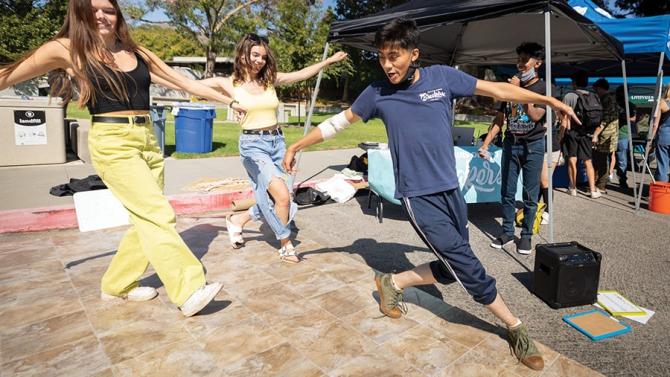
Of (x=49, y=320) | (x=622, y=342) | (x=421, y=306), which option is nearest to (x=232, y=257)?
(x=49, y=320)

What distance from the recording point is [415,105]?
8.70 feet

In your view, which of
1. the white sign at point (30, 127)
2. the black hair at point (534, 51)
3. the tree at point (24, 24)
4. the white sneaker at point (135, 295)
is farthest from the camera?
the tree at point (24, 24)

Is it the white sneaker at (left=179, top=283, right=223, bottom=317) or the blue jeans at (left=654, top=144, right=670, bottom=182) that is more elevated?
the blue jeans at (left=654, top=144, right=670, bottom=182)

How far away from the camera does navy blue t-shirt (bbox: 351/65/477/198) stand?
8.68 ft

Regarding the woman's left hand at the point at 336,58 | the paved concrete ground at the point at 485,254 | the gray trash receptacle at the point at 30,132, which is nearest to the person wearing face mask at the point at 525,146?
the paved concrete ground at the point at 485,254

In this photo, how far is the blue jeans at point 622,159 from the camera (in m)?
9.14

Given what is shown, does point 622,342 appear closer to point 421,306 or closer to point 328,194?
point 421,306

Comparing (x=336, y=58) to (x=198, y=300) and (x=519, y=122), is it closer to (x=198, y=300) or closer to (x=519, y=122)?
(x=519, y=122)

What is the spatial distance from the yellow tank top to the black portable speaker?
2.74 metres

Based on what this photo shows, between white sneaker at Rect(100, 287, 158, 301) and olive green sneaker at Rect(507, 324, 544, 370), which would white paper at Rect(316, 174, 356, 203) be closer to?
white sneaker at Rect(100, 287, 158, 301)

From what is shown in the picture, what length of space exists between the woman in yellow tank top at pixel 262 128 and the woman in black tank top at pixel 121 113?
113 centimetres

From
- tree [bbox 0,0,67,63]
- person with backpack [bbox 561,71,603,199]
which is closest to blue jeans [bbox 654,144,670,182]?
person with backpack [bbox 561,71,603,199]

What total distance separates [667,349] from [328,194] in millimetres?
4813

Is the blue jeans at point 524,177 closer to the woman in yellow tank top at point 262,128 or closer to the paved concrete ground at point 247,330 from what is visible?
the paved concrete ground at point 247,330
